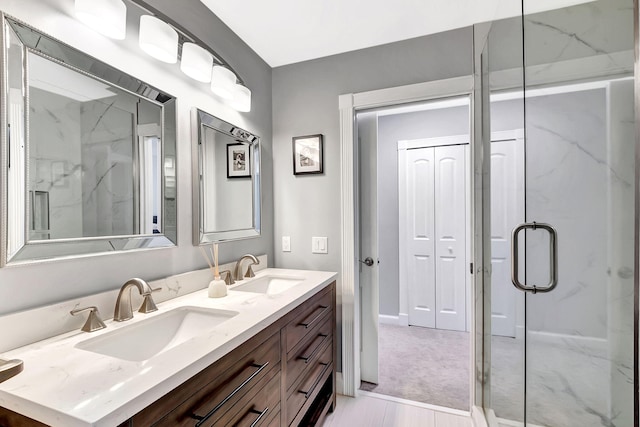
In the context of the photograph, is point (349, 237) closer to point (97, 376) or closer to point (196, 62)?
point (196, 62)

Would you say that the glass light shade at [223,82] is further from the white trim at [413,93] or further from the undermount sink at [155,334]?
the undermount sink at [155,334]

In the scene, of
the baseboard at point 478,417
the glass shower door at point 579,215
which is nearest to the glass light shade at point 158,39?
the glass shower door at point 579,215

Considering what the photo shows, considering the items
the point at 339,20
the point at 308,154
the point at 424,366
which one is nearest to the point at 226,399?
the point at 308,154

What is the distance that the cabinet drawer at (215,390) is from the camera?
69cm

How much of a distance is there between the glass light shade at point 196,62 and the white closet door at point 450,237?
246 centimetres

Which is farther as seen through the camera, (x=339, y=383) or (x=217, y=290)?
(x=339, y=383)

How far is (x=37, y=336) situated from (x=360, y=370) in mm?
1912

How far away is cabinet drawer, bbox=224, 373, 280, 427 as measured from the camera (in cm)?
94

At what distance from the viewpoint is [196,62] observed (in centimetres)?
144

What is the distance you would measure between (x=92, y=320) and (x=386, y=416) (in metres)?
1.71

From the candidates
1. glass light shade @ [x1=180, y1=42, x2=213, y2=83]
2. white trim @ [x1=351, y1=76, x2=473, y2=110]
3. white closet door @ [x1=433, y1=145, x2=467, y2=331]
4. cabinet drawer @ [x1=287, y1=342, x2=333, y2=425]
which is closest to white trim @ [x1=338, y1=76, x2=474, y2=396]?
white trim @ [x1=351, y1=76, x2=473, y2=110]

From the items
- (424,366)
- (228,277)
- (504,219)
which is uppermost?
(504,219)

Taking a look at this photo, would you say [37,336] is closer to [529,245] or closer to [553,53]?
[529,245]

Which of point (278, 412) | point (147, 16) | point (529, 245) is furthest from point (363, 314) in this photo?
point (147, 16)
